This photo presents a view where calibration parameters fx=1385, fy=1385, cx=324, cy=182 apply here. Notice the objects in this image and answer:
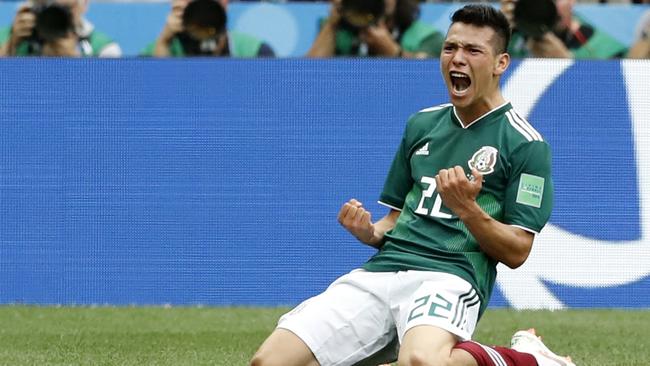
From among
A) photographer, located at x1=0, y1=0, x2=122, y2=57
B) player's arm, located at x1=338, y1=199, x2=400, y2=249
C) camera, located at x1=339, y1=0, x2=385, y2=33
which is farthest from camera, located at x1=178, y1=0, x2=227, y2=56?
player's arm, located at x1=338, y1=199, x2=400, y2=249

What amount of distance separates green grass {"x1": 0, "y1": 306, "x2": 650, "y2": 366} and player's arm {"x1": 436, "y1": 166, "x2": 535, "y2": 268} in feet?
5.96

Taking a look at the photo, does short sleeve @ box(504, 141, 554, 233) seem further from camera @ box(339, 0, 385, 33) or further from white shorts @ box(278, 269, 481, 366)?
camera @ box(339, 0, 385, 33)

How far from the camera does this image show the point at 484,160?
5.39 m

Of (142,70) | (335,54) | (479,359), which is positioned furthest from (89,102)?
(479,359)

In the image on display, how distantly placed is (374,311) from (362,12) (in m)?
4.79

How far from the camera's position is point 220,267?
358 inches

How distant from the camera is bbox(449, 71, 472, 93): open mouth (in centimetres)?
539

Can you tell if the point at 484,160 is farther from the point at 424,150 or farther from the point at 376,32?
the point at 376,32

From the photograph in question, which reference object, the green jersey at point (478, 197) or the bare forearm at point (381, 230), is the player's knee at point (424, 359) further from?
the bare forearm at point (381, 230)

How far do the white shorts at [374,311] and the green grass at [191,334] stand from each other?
148 centimetres

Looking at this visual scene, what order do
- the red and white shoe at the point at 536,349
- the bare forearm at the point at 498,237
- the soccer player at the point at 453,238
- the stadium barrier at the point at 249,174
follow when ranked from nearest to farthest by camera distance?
the bare forearm at the point at 498,237, the soccer player at the point at 453,238, the red and white shoe at the point at 536,349, the stadium barrier at the point at 249,174

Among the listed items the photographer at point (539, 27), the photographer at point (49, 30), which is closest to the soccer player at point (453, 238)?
the photographer at point (539, 27)

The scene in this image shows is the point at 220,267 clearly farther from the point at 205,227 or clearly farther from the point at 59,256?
the point at 59,256

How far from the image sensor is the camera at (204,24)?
9.86 metres
